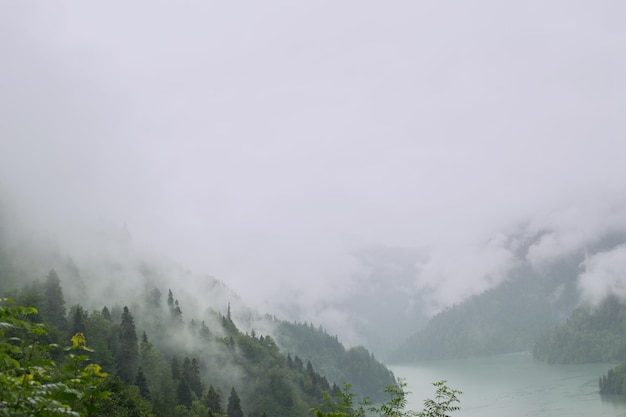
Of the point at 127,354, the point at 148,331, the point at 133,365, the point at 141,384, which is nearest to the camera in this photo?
the point at 141,384

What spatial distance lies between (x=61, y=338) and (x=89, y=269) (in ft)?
230

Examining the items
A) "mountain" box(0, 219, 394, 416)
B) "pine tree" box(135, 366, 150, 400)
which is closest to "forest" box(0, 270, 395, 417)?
"pine tree" box(135, 366, 150, 400)

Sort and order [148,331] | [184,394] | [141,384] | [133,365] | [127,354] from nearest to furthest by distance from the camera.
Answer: [141,384], [184,394], [127,354], [133,365], [148,331]

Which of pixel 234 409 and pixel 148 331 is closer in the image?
pixel 234 409

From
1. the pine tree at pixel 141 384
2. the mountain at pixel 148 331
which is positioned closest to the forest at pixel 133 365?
the pine tree at pixel 141 384

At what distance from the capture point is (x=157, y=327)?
445 feet

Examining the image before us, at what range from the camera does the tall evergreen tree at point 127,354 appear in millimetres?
93188

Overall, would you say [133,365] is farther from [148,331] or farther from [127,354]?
[148,331]

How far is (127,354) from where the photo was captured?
94812 millimetres

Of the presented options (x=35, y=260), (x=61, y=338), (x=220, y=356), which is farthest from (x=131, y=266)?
(x=61, y=338)

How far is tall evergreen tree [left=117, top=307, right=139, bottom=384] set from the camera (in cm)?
9319

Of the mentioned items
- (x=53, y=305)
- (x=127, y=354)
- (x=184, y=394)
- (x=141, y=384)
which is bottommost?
(x=184, y=394)

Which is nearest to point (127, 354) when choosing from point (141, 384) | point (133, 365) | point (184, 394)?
point (133, 365)

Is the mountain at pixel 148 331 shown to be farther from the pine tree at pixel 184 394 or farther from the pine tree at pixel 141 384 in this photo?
the pine tree at pixel 141 384
